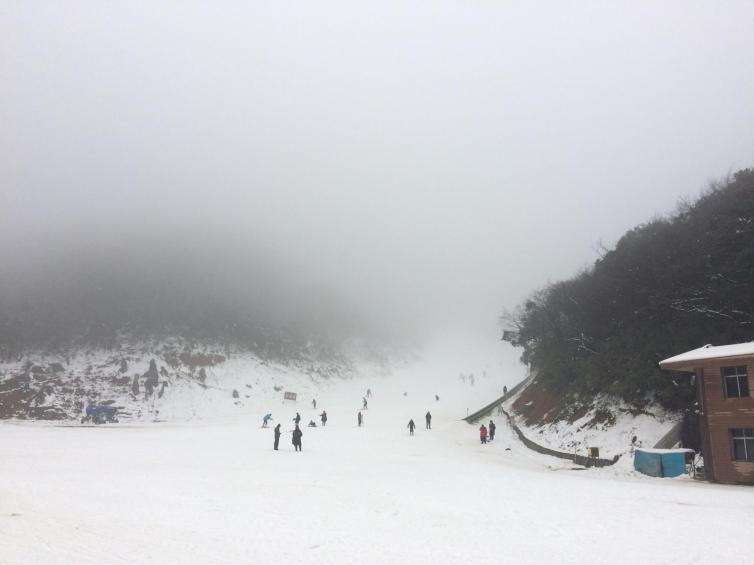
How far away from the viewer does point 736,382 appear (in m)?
19.6

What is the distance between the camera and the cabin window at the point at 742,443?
18.7 m

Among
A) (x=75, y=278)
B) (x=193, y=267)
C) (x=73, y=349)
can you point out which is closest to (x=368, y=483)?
(x=73, y=349)

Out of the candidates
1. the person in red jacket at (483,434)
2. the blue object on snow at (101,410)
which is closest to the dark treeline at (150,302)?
the blue object on snow at (101,410)

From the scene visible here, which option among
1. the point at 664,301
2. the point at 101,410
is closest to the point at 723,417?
the point at 664,301

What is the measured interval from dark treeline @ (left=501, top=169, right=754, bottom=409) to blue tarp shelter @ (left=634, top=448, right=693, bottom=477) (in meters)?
4.37

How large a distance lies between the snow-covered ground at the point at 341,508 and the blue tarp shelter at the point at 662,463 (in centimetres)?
72

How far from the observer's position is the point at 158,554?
8086 millimetres

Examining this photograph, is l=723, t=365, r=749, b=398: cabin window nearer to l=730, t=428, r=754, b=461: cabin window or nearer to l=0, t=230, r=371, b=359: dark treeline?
l=730, t=428, r=754, b=461: cabin window

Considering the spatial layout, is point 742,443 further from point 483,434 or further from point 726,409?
point 483,434

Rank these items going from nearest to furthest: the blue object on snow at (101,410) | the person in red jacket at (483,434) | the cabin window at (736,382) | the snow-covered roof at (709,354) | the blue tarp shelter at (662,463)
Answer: the snow-covered roof at (709,354), the cabin window at (736,382), the blue tarp shelter at (662,463), the person in red jacket at (483,434), the blue object on snow at (101,410)

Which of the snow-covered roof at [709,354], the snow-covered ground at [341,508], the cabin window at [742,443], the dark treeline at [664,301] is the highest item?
the dark treeline at [664,301]

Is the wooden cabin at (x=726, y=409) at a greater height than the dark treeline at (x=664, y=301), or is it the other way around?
the dark treeline at (x=664, y=301)

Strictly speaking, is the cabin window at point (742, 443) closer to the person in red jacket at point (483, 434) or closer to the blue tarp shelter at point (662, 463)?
the blue tarp shelter at point (662, 463)

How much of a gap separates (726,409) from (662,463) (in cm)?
332
